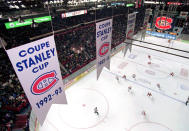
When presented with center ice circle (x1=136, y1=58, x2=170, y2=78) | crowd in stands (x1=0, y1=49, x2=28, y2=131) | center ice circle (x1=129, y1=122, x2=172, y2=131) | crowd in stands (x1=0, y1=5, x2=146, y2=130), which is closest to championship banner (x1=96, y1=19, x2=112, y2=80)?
crowd in stands (x1=0, y1=5, x2=146, y2=130)

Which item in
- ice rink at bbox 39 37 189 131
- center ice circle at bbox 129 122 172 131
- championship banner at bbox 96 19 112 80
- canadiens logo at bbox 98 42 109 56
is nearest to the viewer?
championship banner at bbox 96 19 112 80

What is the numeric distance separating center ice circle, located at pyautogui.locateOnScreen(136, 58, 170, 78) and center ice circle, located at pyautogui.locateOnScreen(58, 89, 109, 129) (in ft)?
16.4

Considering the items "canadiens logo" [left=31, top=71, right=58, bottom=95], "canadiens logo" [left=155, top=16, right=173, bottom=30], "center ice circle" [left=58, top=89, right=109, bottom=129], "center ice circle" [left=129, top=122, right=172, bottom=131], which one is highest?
"canadiens logo" [left=155, top=16, right=173, bottom=30]

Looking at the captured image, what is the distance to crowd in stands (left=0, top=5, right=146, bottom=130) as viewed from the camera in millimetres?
7961

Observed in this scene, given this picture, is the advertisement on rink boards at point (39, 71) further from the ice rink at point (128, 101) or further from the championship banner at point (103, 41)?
the ice rink at point (128, 101)

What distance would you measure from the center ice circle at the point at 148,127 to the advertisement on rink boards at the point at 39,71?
5156 mm

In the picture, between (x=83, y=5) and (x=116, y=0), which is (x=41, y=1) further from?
(x=116, y=0)

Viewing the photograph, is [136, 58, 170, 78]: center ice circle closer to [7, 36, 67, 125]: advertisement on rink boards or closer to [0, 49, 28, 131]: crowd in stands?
[7, 36, 67, 125]: advertisement on rink boards

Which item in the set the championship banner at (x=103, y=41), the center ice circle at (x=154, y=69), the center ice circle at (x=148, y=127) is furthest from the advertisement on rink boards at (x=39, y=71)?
the center ice circle at (x=154, y=69)

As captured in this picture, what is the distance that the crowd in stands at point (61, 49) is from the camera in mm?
7961

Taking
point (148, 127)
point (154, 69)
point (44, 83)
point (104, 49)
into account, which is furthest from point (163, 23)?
point (44, 83)

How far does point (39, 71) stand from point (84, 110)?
5.68m

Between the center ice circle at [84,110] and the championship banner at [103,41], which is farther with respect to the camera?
the center ice circle at [84,110]

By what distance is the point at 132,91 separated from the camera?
29.9ft
